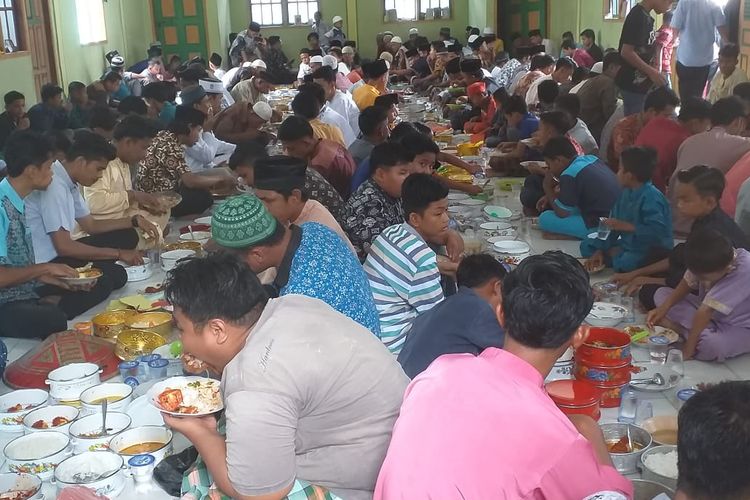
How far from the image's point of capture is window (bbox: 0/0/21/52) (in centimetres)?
816

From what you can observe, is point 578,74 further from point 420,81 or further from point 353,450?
point 353,450

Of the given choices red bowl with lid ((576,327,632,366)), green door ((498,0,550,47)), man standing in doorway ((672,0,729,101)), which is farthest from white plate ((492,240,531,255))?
green door ((498,0,550,47))

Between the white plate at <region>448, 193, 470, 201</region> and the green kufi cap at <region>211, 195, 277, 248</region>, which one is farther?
the white plate at <region>448, 193, 470, 201</region>

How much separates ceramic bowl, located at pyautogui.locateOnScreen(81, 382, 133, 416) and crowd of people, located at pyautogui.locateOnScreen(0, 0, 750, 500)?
595 mm

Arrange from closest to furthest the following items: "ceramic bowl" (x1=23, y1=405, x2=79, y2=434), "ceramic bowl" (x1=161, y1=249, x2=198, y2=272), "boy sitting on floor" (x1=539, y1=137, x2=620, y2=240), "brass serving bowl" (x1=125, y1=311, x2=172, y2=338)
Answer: "ceramic bowl" (x1=23, y1=405, x2=79, y2=434)
"brass serving bowl" (x1=125, y1=311, x2=172, y2=338)
"ceramic bowl" (x1=161, y1=249, x2=198, y2=272)
"boy sitting on floor" (x1=539, y1=137, x2=620, y2=240)

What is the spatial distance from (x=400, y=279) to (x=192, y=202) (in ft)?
10.8

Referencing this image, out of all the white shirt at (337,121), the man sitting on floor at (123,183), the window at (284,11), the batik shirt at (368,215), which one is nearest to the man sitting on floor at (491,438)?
the batik shirt at (368,215)

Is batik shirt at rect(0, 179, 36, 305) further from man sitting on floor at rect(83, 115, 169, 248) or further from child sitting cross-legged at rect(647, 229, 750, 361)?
child sitting cross-legged at rect(647, 229, 750, 361)

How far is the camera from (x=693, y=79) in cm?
683

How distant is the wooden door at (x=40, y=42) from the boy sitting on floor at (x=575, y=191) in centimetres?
642

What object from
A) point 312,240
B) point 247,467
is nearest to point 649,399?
point 312,240

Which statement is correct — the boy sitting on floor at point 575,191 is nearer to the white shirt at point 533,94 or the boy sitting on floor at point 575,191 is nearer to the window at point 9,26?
the white shirt at point 533,94

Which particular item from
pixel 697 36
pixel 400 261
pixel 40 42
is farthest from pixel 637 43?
pixel 40 42

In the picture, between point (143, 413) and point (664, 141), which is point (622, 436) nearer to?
point (143, 413)
